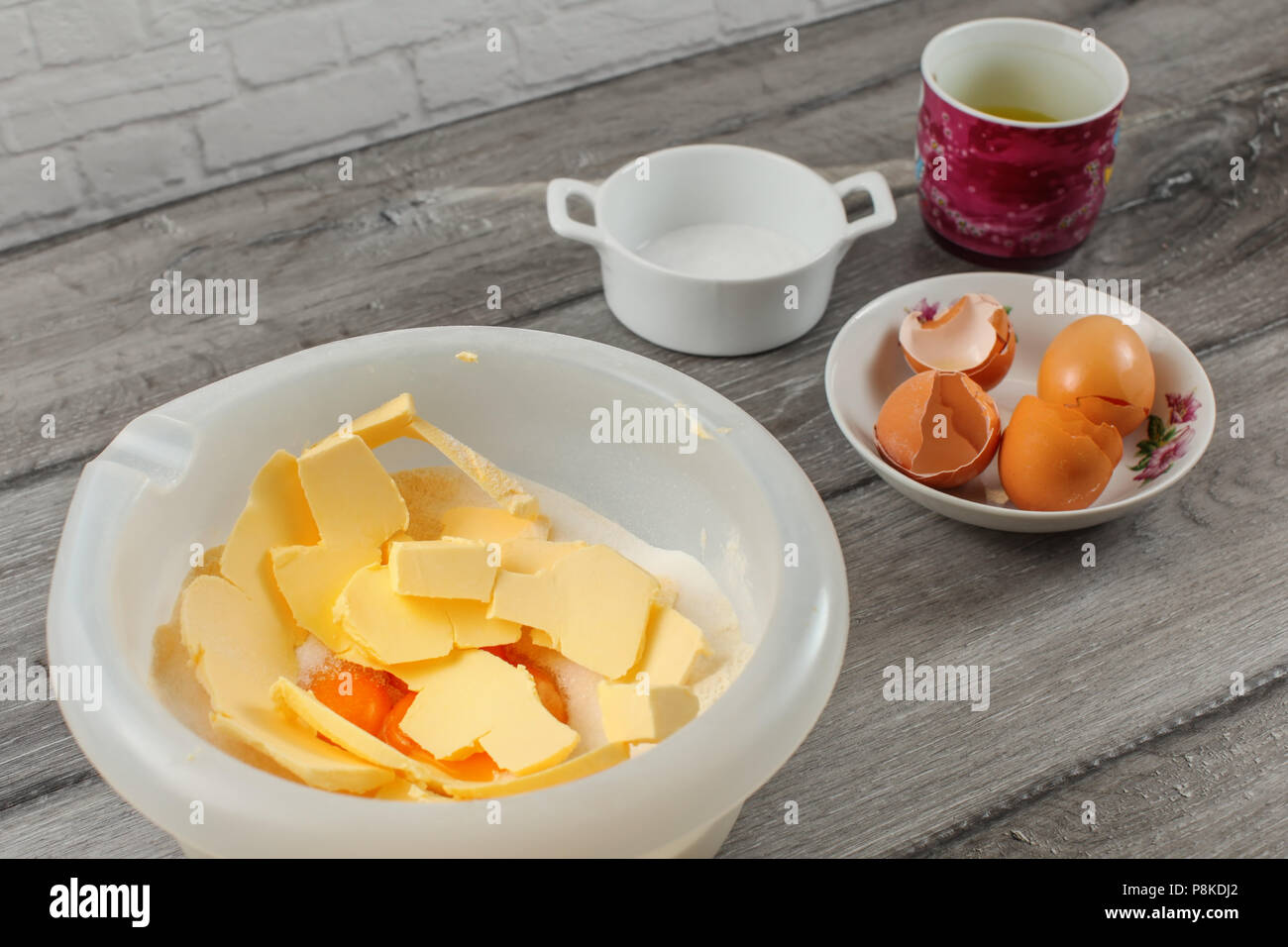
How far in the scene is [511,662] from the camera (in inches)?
22.9

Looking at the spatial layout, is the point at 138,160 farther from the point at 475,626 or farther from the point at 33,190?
the point at 475,626

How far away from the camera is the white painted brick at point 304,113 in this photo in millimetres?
1109

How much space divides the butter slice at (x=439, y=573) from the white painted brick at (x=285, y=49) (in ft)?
2.30

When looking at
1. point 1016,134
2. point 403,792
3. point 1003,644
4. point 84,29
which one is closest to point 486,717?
point 403,792

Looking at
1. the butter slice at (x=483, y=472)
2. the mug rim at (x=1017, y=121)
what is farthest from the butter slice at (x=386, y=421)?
the mug rim at (x=1017, y=121)

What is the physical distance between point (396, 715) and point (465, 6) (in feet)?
2.68

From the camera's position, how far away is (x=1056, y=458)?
0.65 m

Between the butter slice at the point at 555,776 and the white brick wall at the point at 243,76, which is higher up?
the white brick wall at the point at 243,76

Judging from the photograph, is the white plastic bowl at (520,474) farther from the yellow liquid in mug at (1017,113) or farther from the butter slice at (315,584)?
the yellow liquid in mug at (1017,113)

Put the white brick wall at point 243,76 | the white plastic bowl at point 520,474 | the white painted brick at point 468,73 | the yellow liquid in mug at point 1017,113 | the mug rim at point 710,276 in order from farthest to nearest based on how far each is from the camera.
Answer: the white painted brick at point 468,73 → the white brick wall at point 243,76 → the yellow liquid in mug at point 1017,113 → the mug rim at point 710,276 → the white plastic bowl at point 520,474

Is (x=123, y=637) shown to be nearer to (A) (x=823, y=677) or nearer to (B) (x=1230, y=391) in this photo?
(A) (x=823, y=677)
